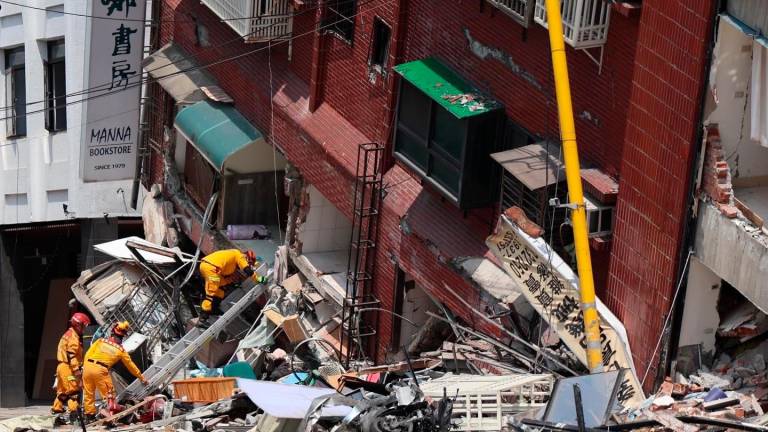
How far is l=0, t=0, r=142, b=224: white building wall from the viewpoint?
3291 cm

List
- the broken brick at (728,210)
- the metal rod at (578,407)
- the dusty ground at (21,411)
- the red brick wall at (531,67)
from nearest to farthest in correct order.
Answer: the metal rod at (578,407), the broken brick at (728,210), the red brick wall at (531,67), the dusty ground at (21,411)

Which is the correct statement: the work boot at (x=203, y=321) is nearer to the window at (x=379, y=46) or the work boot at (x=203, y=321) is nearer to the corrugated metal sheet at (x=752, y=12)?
the window at (x=379, y=46)

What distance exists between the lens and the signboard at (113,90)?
29.1 meters

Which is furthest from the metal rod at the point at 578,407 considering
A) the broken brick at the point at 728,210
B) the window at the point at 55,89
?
the window at the point at 55,89

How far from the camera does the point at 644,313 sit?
18.1 meters

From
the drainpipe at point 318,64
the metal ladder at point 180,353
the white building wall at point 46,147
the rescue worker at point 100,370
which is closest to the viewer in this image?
the rescue worker at point 100,370

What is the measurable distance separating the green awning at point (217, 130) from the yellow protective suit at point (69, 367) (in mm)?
4517

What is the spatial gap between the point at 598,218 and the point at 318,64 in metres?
7.60

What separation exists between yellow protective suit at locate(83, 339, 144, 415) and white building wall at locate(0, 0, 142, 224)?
33.9 feet

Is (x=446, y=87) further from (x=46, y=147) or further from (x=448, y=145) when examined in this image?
(x=46, y=147)

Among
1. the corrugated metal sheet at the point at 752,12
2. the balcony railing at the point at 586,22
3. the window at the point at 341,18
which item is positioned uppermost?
the corrugated metal sheet at the point at 752,12

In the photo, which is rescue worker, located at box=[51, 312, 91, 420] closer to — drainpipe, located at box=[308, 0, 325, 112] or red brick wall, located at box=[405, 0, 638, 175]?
drainpipe, located at box=[308, 0, 325, 112]

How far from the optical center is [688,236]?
17328mm

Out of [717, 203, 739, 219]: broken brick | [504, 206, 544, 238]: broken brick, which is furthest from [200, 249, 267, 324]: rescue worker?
[717, 203, 739, 219]: broken brick
